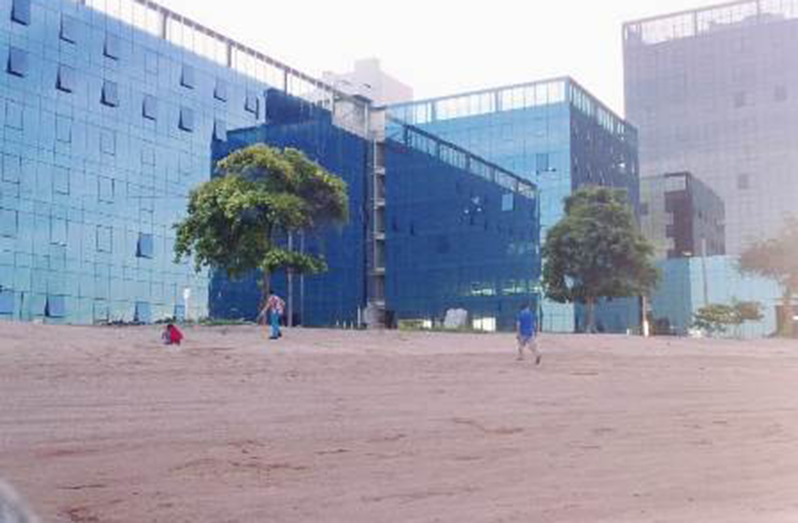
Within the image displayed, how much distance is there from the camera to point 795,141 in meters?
139

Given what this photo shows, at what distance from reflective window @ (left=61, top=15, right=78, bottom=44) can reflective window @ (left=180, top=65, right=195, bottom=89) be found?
9012mm

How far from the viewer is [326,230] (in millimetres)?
70875

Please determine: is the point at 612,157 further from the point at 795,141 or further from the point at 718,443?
the point at 718,443

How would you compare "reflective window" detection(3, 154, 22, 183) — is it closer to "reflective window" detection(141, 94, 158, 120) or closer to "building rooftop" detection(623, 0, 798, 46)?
"reflective window" detection(141, 94, 158, 120)

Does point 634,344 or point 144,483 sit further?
point 634,344

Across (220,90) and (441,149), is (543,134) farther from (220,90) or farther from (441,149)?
(220,90)

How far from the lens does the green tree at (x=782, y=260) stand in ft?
201

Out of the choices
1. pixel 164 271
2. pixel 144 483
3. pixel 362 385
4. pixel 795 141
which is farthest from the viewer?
pixel 795 141

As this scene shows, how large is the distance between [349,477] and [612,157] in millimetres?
89125

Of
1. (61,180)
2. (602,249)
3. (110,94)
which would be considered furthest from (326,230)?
(602,249)

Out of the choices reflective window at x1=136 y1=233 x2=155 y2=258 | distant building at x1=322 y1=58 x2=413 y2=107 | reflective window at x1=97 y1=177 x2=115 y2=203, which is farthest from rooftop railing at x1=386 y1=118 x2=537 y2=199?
reflective window at x1=97 y1=177 x2=115 y2=203

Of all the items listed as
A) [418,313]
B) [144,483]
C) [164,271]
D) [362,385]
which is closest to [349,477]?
[144,483]

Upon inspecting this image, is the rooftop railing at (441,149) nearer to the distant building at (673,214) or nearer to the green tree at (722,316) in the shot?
the green tree at (722,316)

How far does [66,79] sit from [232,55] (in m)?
16.0
